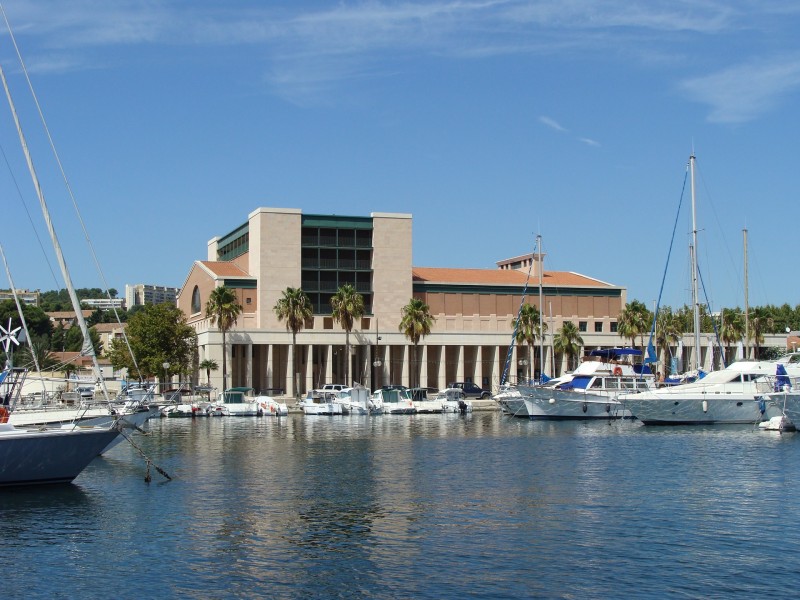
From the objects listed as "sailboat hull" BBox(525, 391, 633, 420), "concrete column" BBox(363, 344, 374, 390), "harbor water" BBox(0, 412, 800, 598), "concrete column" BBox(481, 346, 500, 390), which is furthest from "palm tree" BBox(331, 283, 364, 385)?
"harbor water" BBox(0, 412, 800, 598)

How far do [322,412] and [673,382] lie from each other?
31.6 m

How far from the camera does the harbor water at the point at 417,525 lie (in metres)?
24.9

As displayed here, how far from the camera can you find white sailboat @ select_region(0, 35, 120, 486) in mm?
37094

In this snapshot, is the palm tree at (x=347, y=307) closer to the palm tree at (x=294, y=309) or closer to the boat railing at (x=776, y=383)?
the palm tree at (x=294, y=309)

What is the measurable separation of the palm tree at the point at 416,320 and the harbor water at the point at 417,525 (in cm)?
5897

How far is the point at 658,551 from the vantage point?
28.1 metres

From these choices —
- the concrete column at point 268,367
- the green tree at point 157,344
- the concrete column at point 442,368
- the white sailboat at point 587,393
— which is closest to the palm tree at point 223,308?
the green tree at point 157,344

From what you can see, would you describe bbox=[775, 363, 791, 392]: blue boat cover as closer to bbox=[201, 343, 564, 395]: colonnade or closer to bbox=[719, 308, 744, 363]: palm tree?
bbox=[201, 343, 564, 395]: colonnade

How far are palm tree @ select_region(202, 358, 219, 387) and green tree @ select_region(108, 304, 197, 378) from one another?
2298 millimetres

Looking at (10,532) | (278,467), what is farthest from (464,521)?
(278,467)

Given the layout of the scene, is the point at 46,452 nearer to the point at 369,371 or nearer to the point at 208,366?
the point at 208,366

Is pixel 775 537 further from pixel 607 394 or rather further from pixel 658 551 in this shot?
pixel 607 394

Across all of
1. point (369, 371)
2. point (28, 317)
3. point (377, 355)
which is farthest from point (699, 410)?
point (28, 317)

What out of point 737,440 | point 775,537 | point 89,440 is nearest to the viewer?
point 775,537
